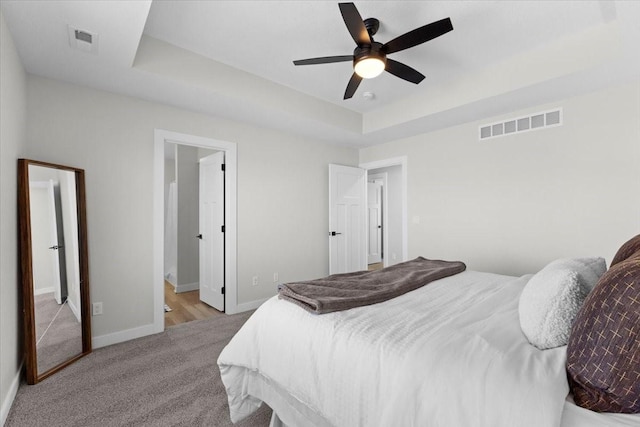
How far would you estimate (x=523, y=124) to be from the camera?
3314mm

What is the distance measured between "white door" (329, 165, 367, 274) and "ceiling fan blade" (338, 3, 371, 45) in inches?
A: 103

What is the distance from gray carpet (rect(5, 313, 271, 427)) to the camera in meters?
1.78

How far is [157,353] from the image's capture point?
263cm

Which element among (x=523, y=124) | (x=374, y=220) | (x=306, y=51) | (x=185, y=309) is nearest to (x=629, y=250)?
(x=523, y=124)

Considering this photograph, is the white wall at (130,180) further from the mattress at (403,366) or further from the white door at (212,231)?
the mattress at (403,366)

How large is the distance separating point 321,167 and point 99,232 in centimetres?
289

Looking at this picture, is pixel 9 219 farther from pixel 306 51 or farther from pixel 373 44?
pixel 373 44

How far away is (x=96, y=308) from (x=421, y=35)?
11.4 feet

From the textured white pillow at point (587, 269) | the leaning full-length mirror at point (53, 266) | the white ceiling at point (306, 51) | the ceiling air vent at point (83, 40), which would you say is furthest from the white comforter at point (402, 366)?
the ceiling air vent at point (83, 40)

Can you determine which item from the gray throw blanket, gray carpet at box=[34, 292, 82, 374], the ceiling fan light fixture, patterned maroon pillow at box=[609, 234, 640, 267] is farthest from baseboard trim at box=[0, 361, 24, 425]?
patterned maroon pillow at box=[609, 234, 640, 267]

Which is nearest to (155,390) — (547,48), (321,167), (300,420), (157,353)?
(157,353)

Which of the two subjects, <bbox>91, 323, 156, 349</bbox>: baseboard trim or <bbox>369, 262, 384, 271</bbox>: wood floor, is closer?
<bbox>91, 323, 156, 349</bbox>: baseboard trim

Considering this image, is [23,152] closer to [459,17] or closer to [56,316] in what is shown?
[56,316]

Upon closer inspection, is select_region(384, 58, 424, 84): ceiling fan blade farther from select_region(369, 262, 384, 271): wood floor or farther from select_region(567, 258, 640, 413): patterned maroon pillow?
select_region(369, 262, 384, 271): wood floor
